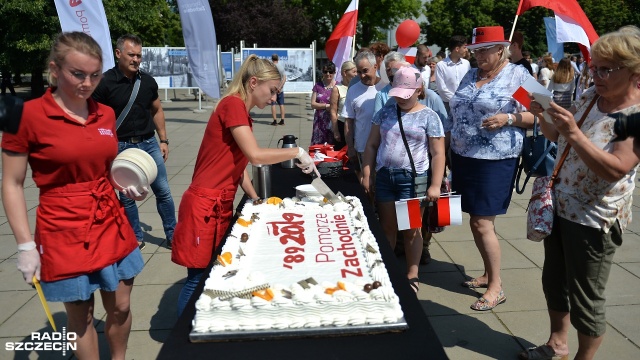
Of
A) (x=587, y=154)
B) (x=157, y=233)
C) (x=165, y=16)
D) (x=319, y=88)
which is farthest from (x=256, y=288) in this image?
(x=165, y=16)

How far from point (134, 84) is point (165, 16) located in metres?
46.3

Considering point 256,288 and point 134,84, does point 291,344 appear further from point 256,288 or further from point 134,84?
point 134,84

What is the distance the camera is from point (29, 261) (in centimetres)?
242

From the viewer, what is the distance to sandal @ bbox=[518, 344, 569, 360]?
11.0ft

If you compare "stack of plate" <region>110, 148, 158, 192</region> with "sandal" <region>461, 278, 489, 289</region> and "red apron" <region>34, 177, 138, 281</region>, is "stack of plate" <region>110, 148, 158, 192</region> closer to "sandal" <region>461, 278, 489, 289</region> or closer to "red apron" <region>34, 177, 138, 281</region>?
"red apron" <region>34, 177, 138, 281</region>

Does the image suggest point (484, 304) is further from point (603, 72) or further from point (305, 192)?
point (603, 72)

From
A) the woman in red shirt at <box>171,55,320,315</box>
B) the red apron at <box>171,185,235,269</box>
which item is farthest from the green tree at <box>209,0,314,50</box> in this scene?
the red apron at <box>171,185,235,269</box>

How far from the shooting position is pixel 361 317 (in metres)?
2.05

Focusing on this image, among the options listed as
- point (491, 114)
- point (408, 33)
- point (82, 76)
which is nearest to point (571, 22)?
point (491, 114)

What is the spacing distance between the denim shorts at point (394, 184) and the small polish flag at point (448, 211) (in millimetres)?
341

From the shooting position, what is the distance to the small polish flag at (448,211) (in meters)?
3.90

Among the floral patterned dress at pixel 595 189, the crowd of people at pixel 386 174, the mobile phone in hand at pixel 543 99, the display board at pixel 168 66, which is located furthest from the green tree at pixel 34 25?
the floral patterned dress at pixel 595 189

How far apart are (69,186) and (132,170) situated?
1.02ft

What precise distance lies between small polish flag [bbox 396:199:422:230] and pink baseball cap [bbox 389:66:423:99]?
781mm
